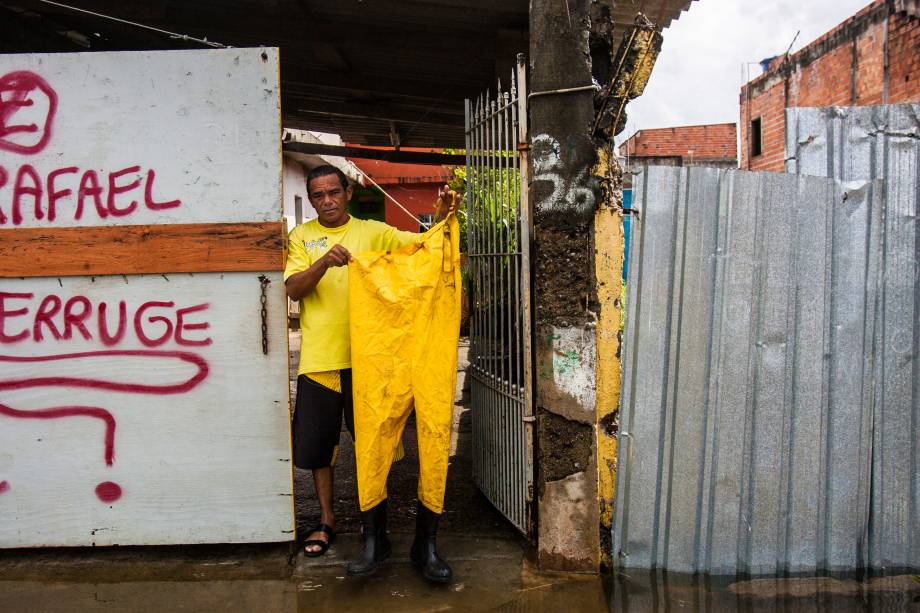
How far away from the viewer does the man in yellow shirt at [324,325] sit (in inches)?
126

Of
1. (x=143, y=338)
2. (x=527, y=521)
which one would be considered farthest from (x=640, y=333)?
(x=143, y=338)

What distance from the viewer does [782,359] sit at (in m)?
3.02

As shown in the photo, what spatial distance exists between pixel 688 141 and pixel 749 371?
22009 mm

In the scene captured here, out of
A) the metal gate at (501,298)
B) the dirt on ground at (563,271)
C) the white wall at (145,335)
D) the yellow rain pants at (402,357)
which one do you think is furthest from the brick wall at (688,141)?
the white wall at (145,335)

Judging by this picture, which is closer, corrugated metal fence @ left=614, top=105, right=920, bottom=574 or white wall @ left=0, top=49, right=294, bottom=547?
corrugated metal fence @ left=614, top=105, right=920, bottom=574

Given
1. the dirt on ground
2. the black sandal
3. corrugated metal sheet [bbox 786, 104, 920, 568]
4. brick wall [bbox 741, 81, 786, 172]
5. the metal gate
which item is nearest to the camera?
corrugated metal sheet [bbox 786, 104, 920, 568]

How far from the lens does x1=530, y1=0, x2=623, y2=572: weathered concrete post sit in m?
3.02

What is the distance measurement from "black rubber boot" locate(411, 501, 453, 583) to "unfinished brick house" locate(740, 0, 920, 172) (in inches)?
228

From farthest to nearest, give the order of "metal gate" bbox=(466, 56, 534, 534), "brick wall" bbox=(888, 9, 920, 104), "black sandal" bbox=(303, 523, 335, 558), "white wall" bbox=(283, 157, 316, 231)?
"white wall" bbox=(283, 157, 316, 231) → "brick wall" bbox=(888, 9, 920, 104) → "black sandal" bbox=(303, 523, 335, 558) → "metal gate" bbox=(466, 56, 534, 534)

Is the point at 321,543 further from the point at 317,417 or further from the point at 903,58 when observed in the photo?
the point at 903,58

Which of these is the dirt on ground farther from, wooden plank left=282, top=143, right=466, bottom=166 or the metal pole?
wooden plank left=282, top=143, right=466, bottom=166

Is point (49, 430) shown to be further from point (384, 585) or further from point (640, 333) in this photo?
point (640, 333)

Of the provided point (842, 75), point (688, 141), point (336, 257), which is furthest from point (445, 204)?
point (688, 141)

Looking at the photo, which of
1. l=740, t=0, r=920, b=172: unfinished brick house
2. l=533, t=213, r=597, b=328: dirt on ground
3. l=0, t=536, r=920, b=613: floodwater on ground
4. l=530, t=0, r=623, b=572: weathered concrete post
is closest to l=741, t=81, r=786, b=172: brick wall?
l=740, t=0, r=920, b=172: unfinished brick house
